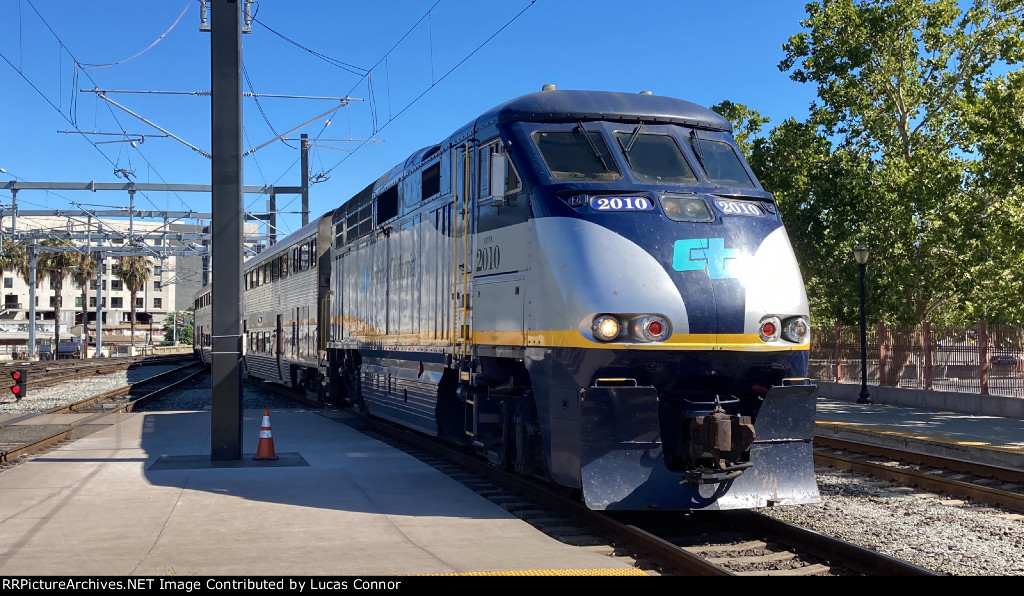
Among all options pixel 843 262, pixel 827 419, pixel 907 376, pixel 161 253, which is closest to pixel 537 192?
pixel 827 419

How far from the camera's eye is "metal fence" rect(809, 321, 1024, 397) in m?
20.0

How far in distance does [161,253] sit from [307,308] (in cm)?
3330

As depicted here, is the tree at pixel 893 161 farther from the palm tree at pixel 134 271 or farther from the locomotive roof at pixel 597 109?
the palm tree at pixel 134 271

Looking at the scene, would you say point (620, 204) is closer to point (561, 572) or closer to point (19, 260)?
point (561, 572)

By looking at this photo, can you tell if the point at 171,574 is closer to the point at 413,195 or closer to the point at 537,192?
the point at 537,192

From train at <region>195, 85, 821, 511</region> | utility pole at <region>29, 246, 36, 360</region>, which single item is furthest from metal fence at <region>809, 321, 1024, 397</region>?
utility pole at <region>29, 246, 36, 360</region>

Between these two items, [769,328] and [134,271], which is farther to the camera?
[134,271]

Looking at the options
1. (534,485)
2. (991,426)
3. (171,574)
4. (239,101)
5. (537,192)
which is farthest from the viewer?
(991,426)

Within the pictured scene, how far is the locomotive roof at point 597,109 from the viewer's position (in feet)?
31.9

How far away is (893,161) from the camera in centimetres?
2839

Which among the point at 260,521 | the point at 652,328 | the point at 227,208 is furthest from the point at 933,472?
the point at 227,208

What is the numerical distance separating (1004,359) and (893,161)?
9.89 m

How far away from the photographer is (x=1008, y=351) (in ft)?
65.0

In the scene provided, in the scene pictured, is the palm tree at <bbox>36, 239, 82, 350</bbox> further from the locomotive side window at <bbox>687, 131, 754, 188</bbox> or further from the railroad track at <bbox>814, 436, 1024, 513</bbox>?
the locomotive side window at <bbox>687, 131, 754, 188</bbox>
